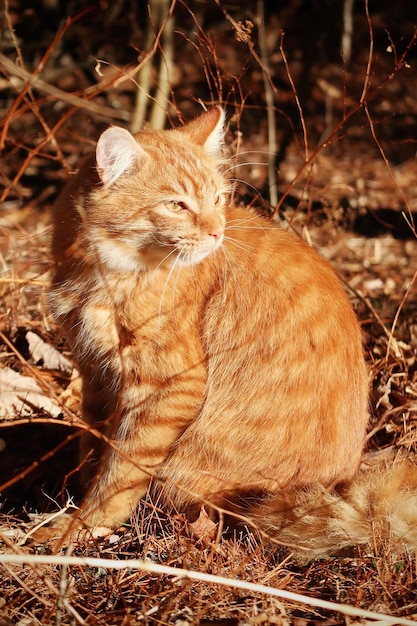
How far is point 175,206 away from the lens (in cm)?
316

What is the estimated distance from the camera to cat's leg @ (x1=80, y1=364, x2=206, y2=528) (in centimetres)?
319

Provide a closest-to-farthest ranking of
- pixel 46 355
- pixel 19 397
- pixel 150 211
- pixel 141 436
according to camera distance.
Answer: pixel 150 211 → pixel 141 436 → pixel 19 397 → pixel 46 355

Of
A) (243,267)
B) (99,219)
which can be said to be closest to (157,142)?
(99,219)

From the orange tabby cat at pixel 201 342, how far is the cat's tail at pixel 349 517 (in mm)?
145

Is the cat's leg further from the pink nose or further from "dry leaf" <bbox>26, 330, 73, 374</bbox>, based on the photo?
"dry leaf" <bbox>26, 330, 73, 374</bbox>

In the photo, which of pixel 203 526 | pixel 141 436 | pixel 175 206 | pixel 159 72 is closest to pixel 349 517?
pixel 203 526

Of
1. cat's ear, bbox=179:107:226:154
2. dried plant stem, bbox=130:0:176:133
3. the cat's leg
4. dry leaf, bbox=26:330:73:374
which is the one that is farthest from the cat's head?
dried plant stem, bbox=130:0:176:133

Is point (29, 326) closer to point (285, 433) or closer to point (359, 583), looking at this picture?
point (285, 433)

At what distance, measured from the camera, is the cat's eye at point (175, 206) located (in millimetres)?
3145

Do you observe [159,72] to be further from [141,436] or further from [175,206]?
[141,436]

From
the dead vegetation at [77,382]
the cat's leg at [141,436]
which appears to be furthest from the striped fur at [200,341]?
the dead vegetation at [77,382]

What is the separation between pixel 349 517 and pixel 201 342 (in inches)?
40.5

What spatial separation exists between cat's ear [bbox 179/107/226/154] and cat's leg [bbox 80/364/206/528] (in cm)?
116

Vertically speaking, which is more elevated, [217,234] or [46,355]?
[217,234]
